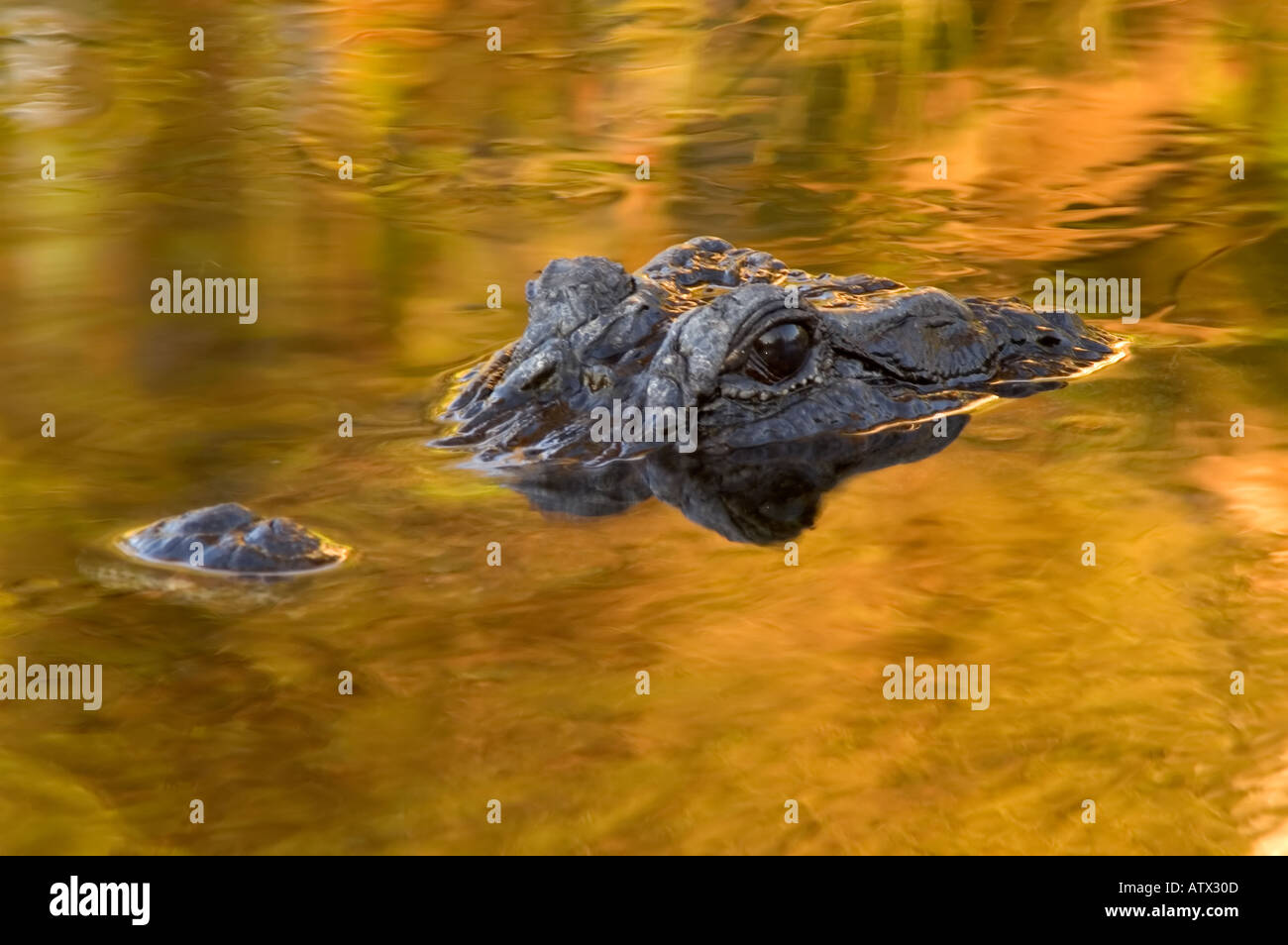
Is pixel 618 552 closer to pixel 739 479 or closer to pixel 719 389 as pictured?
pixel 739 479

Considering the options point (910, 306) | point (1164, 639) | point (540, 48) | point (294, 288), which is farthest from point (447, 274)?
point (540, 48)

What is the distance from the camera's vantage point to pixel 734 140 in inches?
459

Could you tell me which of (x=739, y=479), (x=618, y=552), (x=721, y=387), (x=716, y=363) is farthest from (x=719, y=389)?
(x=618, y=552)

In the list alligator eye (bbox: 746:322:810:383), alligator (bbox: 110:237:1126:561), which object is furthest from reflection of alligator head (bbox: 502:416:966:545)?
alligator eye (bbox: 746:322:810:383)

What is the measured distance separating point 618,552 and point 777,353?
3.77 feet

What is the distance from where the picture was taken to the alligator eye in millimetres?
5723

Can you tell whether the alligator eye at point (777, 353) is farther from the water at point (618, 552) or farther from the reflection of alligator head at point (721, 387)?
the water at point (618, 552)

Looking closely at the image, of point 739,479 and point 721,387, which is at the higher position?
point 721,387

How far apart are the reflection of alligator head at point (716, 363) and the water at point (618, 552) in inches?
12.4

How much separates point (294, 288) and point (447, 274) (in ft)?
2.72

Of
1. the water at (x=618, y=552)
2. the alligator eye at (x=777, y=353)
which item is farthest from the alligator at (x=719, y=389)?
the water at (x=618, y=552)

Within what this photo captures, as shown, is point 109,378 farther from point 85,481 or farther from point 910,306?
point 910,306

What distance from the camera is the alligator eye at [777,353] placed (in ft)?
18.8

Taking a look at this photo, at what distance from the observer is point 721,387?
570 cm
